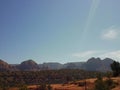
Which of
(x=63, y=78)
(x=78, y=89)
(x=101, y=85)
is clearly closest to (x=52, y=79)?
(x=63, y=78)

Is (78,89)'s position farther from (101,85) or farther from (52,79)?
(52,79)

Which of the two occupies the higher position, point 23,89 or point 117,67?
point 117,67

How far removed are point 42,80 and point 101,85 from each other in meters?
118

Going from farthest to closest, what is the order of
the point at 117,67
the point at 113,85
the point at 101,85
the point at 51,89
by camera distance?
the point at 117,67 < the point at 51,89 < the point at 113,85 < the point at 101,85

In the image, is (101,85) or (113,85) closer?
(101,85)

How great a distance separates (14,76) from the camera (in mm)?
178375

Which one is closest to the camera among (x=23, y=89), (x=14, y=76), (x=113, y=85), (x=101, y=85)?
(x=101, y=85)

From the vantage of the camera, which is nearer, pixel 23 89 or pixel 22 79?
pixel 23 89

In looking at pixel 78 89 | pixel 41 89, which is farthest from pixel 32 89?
pixel 78 89

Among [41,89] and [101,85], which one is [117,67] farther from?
[101,85]

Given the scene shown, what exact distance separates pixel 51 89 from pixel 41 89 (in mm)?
5541

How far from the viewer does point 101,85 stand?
52750 mm

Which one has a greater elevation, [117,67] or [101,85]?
[117,67]

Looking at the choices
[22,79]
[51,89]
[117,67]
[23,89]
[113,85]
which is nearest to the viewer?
[23,89]
